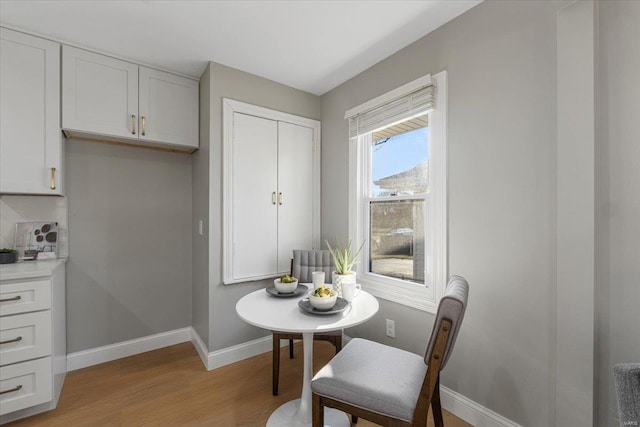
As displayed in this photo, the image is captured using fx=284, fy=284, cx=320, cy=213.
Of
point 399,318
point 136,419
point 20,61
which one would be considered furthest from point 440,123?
point 20,61

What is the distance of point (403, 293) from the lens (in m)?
2.13

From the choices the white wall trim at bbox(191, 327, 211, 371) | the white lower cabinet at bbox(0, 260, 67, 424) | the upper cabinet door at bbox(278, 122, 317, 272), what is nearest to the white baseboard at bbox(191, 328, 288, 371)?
the white wall trim at bbox(191, 327, 211, 371)

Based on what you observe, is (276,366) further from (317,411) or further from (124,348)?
(124,348)

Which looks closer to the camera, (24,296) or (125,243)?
(24,296)

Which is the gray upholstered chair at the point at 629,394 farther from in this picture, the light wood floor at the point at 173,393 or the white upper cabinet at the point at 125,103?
the white upper cabinet at the point at 125,103

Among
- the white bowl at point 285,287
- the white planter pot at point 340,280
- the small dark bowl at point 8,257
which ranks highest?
the small dark bowl at point 8,257

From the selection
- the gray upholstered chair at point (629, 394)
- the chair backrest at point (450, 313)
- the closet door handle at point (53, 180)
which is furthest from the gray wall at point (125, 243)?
the gray upholstered chair at point (629, 394)

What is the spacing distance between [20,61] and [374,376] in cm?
294

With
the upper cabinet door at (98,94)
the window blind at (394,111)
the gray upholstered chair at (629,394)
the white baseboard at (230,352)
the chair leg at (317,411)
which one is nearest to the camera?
the gray upholstered chair at (629,394)

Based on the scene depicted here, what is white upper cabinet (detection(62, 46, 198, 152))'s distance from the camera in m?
2.09

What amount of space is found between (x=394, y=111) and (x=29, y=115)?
Result: 2563mm

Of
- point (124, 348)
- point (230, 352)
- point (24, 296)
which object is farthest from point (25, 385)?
point (230, 352)

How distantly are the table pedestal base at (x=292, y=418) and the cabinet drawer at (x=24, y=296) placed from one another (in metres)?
1.59

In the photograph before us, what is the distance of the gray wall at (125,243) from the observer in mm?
2363
